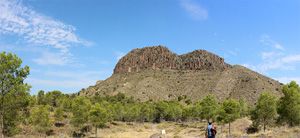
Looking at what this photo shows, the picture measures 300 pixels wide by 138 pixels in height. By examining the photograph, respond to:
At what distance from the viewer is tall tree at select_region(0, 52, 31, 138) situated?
16.3 meters

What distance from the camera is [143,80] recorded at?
148m

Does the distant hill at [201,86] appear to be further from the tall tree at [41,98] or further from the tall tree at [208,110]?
the tall tree at [41,98]

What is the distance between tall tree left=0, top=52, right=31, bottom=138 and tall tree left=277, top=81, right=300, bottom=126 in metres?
39.3

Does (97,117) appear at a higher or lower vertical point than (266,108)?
lower

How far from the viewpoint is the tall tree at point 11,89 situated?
53.5ft

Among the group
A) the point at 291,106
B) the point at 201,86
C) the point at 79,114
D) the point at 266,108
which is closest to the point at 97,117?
the point at 79,114

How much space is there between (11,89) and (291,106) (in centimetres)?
4083

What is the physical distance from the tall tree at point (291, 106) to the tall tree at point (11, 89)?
3928 centimetres

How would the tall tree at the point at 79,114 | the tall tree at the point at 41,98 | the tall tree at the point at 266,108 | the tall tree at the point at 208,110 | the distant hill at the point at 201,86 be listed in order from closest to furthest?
the tall tree at the point at 266,108 → the tall tree at the point at 79,114 → the tall tree at the point at 208,110 → the tall tree at the point at 41,98 → the distant hill at the point at 201,86

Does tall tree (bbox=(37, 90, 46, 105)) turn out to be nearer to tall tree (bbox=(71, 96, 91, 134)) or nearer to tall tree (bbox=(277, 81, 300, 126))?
tall tree (bbox=(71, 96, 91, 134))

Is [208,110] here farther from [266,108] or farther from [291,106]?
[291,106]

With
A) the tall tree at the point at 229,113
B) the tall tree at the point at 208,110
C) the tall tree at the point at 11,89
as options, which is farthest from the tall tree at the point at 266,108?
the tall tree at the point at 11,89


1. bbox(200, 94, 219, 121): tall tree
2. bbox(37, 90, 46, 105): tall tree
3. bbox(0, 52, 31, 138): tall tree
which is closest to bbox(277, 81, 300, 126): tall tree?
bbox(200, 94, 219, 121): tall tree

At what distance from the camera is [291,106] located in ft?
104
